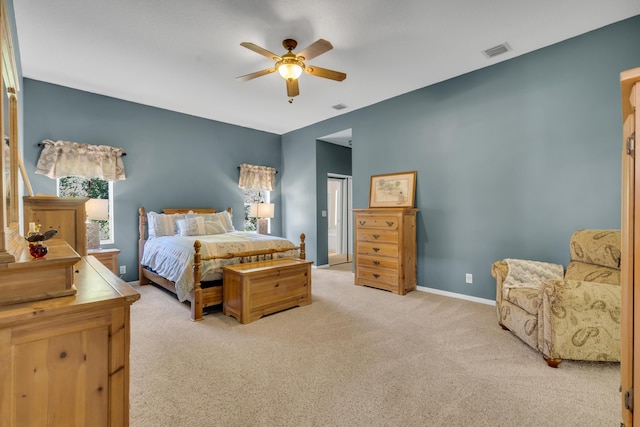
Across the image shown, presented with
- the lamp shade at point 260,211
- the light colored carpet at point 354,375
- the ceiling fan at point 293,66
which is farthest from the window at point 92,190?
the ceiling fan at point 293,66

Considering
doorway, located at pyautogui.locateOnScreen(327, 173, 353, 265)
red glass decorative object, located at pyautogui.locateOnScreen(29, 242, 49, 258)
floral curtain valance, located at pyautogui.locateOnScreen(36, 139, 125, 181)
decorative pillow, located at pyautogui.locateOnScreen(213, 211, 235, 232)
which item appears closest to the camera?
red glass decorative object, located at pyautogui.locateOnScreen(29, 242, 49, 258)

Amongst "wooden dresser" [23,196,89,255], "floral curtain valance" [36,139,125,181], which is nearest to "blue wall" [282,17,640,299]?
"wooden dresser" [23,196,89,255]

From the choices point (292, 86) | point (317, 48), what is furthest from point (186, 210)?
point (317, 48)

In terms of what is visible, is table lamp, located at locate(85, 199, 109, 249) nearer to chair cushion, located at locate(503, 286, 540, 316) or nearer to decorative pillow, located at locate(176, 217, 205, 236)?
decorative pillow, located at locate(176, 217, 205, 236)

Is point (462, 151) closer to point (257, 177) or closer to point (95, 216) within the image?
point (257, 177)

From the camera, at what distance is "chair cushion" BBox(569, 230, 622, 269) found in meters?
2.42

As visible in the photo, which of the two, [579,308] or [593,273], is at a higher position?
[593,273]

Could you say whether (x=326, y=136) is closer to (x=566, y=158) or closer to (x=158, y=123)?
(x=158, y=123)

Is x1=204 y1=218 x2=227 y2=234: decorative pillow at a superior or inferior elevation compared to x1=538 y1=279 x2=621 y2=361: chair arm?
superior

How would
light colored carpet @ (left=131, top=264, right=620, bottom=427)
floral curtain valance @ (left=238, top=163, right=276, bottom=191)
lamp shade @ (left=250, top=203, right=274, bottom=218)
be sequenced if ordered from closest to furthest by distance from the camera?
light colored carpet @ (left=131, top=264, right=620, bottom=427) < lamp shade @ (left=250, top=203, right=274, bottom=218) < floral curtain valance @ (left=238, top=163, right=276, bottom=191)

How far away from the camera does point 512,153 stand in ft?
11.5

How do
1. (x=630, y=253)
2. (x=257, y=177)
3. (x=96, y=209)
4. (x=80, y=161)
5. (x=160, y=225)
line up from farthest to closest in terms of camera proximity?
1. (x=257, y=177)
2. (x=160, y=225)
3. (x=80, y=161)
4. (x=96, y=209)
5. (x=630, y=253)

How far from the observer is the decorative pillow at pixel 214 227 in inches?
184

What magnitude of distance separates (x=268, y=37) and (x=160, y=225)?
3176 mm
